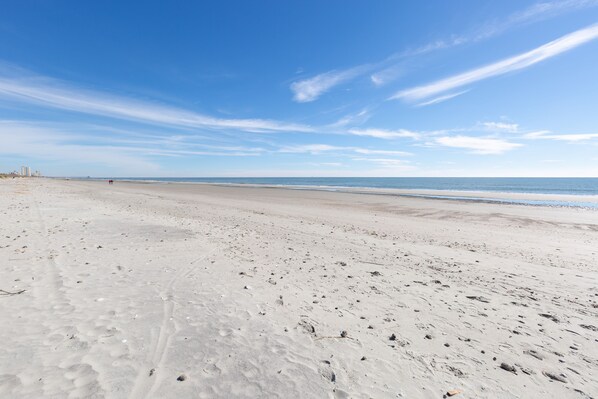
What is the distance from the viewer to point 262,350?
4.21 meters

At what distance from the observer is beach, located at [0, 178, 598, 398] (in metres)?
3.54

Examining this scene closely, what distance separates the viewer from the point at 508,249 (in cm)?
1083

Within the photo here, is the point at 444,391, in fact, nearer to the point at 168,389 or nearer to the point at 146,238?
the point at 168,389

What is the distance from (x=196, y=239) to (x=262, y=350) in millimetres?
8108

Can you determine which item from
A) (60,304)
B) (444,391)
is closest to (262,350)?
(444,391)

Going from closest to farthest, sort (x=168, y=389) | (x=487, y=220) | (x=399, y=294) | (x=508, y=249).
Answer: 1. (x=168, y=389)
2. (x=399, y=294)
3. (x=508, y=249)
4. (x=487, y=220)

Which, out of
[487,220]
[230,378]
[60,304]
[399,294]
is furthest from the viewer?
[487,220]

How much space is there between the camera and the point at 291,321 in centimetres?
510

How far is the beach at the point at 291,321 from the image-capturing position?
354 cm

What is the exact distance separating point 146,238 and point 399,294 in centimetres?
959

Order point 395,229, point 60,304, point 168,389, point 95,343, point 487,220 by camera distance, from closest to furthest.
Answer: point 168,389, point 95,343, point 60,304, point 395,229, point 487,220

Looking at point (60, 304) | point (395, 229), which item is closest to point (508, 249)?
point (395, 229)

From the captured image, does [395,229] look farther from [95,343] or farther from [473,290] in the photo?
[95,343]

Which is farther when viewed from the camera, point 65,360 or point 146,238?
point 146,238
